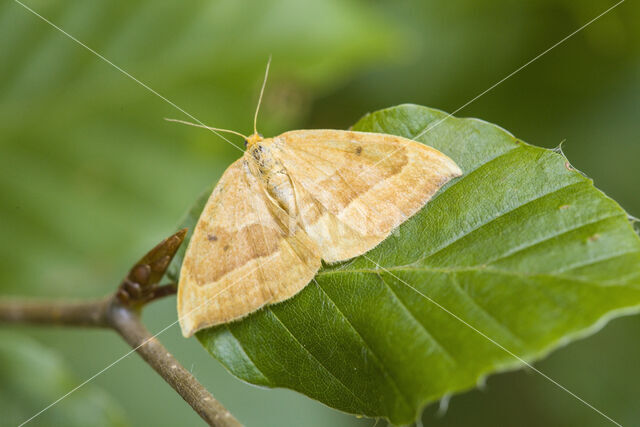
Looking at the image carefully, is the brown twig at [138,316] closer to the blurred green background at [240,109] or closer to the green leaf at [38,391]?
the green leaf at [38,391]

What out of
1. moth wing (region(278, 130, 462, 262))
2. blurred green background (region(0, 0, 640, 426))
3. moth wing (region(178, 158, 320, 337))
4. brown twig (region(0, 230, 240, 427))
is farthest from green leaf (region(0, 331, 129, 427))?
moth wing (region(278, 130, 462, 262))

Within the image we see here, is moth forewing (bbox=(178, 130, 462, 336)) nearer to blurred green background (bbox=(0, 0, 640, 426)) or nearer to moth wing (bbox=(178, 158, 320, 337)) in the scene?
moth wing (bbox=(178, 158, 320, 337))

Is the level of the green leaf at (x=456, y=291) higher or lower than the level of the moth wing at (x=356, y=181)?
lower

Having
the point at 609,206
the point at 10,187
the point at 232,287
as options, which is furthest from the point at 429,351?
the point at 10,187

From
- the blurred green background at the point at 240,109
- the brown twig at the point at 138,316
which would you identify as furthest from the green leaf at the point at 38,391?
the brown twig at the point at 138,316

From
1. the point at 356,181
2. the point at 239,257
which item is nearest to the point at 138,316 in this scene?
the point at 239,257

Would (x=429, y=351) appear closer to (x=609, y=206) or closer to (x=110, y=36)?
(x=609, y=206)

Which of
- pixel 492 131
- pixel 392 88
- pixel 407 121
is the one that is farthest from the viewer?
pixel 392 88
